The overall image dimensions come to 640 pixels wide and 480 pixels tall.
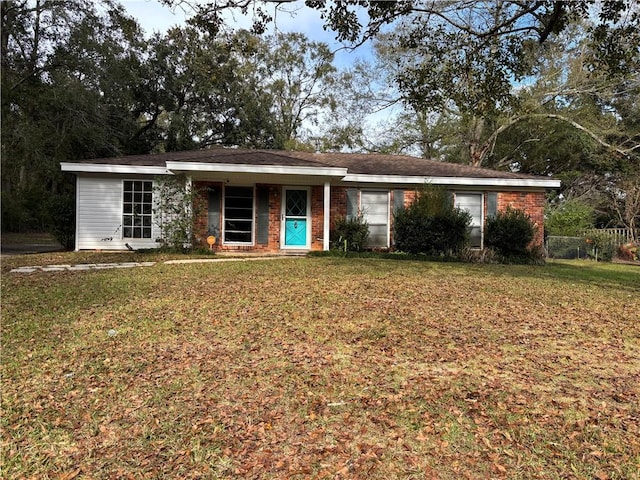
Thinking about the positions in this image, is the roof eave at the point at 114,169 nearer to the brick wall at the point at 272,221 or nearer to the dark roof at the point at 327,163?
the dark roof at the point at 327,163

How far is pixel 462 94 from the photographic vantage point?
8484 mm

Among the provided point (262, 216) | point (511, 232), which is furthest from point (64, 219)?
point (511, 232)

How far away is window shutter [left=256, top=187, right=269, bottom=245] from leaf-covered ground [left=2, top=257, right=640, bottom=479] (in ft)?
23.9

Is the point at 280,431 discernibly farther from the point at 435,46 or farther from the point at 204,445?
the point at 435,46

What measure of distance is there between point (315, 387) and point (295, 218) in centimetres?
1084

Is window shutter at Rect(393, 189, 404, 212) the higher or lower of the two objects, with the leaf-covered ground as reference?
higher

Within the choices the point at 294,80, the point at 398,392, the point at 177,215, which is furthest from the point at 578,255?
the point at 294,80

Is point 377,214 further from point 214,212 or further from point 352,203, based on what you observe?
point 214,212

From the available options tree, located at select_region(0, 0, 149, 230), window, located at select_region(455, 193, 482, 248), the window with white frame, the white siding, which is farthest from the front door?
tree, located at select_region(0, 0, 149, 230)

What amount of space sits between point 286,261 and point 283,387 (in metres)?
7.68

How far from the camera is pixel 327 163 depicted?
15.0 metres

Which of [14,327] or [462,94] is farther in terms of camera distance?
[462,94]

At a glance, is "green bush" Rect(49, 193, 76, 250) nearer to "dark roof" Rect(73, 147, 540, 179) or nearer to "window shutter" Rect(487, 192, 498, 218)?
"dark roof" Rect(73, 147, 540, 179)

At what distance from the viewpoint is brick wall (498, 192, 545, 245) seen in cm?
1441
